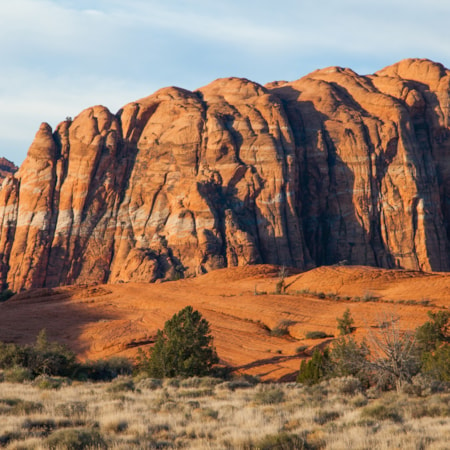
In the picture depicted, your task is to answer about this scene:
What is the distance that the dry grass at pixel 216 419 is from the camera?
11164 millimetres

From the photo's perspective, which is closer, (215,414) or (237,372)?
(215,414)

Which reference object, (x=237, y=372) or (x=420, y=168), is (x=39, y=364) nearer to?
(x=237, y=372)

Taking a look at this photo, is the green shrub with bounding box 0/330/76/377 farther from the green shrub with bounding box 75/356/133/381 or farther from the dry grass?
the dry grass

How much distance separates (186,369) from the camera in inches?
992

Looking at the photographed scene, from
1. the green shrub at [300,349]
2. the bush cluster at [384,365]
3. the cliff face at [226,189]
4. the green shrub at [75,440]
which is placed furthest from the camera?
the cliff face at [226,189]

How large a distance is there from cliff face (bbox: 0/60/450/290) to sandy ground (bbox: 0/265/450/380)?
22933 mm

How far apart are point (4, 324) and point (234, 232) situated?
38.7 m

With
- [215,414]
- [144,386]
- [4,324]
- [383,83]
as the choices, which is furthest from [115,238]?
[215,414]

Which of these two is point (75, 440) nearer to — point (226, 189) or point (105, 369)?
point (105, 369)

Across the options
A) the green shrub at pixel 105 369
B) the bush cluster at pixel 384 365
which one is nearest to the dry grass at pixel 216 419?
the bush cluster at pixel 384 365

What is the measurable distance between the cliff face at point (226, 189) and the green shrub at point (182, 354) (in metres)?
44.1

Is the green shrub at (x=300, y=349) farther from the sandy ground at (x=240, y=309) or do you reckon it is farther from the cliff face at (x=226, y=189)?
the cliff face at (x=226, y=189)

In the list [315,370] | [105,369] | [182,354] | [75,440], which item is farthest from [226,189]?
[75,440]

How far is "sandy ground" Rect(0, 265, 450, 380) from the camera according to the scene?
33.3 m
